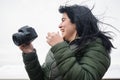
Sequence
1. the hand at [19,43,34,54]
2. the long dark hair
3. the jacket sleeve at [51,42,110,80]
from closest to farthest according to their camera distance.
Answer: the jacket sleeve at [51,42,110,80], the long dark hair, the hand at [19,43,34,54]

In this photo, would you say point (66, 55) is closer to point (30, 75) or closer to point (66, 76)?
point (66, 76)

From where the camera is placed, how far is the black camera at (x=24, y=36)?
94.7 inches

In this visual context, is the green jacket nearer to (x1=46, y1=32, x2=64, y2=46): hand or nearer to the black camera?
(x1=46, y1=32, x2=64, y2=46): hand

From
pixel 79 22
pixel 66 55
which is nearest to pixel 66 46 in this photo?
pixel 66 55

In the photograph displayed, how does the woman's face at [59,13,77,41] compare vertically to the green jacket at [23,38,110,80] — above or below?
above

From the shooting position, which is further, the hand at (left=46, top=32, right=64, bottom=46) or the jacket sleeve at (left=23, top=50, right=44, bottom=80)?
the jacket sleeve at (left=23, top=50, right=44, bottom=80)

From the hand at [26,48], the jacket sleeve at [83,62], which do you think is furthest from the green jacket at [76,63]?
the hand at [26,48]

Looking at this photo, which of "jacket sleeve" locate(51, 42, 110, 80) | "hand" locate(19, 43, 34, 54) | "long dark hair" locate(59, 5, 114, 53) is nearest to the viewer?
"jacket sleeve" locate(51, 42, 110, 80)

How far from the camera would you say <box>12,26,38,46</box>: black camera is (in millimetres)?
2406

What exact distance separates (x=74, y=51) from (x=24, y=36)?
1.09 feet

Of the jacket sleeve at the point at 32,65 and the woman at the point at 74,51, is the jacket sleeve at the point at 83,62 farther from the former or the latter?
the jacket sleeve at the point at 32,65

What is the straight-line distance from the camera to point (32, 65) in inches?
98.8

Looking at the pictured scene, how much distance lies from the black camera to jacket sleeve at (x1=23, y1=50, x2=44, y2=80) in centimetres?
10

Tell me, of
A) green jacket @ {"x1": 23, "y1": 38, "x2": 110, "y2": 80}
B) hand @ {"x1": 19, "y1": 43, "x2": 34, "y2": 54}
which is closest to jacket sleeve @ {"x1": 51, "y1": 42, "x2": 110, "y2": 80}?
green jacket @ {"x1": 23, "y1": 38, "x2": 110, "y2": 80}
